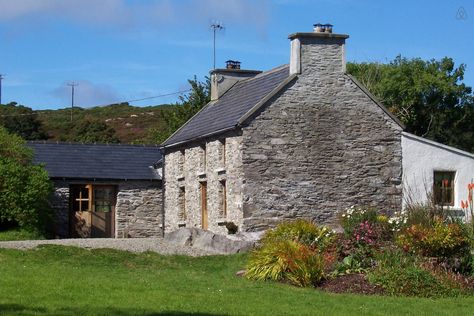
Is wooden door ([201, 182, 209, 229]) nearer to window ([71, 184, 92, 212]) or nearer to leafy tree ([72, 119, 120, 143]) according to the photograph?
window ([71, 184, 92, 212])

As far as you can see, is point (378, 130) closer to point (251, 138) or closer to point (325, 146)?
point (325, 146)

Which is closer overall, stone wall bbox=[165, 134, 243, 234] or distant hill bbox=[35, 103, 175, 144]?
stone wall bbox=[165, 134, 243, 234]

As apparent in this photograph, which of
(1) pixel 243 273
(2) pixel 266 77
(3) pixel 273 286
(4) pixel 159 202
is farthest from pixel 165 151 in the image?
(3) pixel 273 286

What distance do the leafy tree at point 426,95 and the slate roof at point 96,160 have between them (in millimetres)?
16493

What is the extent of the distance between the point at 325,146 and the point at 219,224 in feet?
14.9

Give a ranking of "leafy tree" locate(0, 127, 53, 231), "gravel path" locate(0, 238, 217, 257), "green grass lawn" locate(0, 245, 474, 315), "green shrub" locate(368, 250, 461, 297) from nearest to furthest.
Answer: "green grass lawn" locate(0, 245, 474, 315)
"green shrub" locate(368, 250, 461, 297)
"gravel path" locate(0, 238, 217, 257)
"leafy tree" locate(0, 127, 53, 231)

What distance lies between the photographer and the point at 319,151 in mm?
28719

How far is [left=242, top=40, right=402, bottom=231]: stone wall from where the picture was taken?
28.1 m

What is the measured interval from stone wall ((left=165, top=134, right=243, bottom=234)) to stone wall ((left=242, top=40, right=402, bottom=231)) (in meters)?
0.78

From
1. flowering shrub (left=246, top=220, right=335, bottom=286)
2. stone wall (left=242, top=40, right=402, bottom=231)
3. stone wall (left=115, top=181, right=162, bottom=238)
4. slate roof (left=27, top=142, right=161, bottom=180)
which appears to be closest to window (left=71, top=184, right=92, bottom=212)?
slate roof (left=27, top=142, right=161, bottom=180)

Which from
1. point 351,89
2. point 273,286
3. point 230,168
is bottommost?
point 273,286

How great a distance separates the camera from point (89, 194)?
3544cm

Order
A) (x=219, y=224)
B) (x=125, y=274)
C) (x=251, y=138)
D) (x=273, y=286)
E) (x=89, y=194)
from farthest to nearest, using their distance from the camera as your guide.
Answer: (x=89, y=194) < (x=219, y=224) < (x=251, y=138) < (x=125, y=274) < (x=273, y=286)

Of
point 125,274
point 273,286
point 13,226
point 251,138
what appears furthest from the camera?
point 13,226
